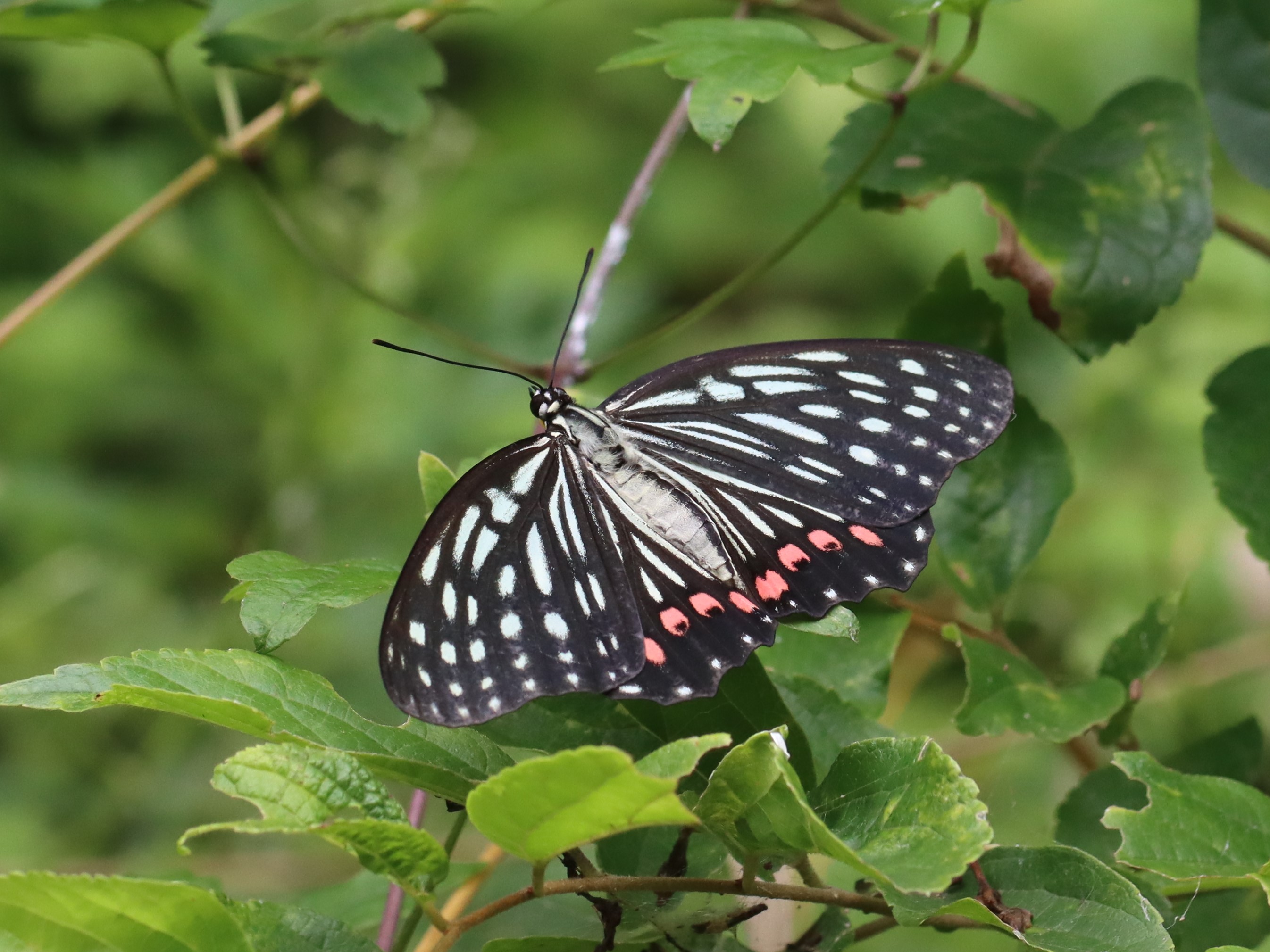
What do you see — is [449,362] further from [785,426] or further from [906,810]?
[906,810]

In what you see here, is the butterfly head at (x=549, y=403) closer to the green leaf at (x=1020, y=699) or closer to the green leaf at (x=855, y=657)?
the green leaf at (x=855, y=657)

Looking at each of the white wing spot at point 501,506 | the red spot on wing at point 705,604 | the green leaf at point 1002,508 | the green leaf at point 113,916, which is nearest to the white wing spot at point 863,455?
the green leaf at point 1002,508

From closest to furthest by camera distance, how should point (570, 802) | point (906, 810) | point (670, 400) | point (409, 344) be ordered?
point (570, 802), point (906, 810), point (670, 400), point (409, 344)

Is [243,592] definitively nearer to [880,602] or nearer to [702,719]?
[702,719]

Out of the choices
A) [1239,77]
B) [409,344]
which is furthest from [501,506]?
[409,344]

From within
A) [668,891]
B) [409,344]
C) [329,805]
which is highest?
[409,344]
